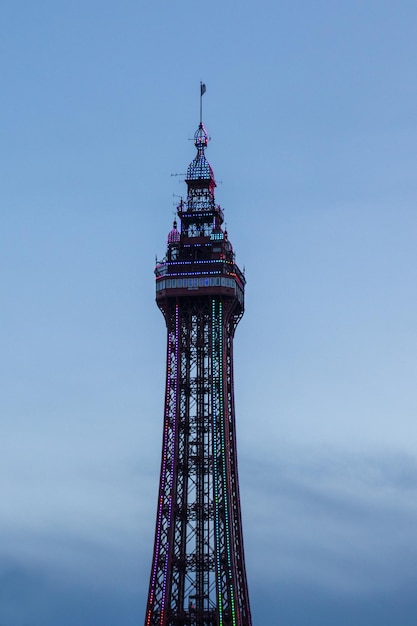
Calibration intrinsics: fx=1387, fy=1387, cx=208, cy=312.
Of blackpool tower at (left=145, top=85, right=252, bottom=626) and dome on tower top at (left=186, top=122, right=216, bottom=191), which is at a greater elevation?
dome on tower top at (left=186, top=122, right=216, bottom=191)

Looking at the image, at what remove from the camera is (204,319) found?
170750mm

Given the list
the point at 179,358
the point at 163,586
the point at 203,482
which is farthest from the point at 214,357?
the point at 163,586

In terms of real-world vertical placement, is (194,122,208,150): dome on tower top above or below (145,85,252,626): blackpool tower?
above

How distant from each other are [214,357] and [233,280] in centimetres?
1003

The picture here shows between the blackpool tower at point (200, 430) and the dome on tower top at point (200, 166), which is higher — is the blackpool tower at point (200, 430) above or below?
below

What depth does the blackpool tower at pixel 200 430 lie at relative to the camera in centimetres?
16200

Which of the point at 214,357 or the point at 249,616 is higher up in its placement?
the point at 214,357

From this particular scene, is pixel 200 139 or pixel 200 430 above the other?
pixel 200 139

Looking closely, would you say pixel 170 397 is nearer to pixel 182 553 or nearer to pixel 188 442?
pixel 188 442

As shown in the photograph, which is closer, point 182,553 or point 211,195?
point 182,553

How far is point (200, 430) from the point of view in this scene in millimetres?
167000

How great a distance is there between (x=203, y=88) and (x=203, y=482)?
5215cm

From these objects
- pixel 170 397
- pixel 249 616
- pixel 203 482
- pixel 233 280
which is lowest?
pixel 249 616

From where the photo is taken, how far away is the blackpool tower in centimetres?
16200
